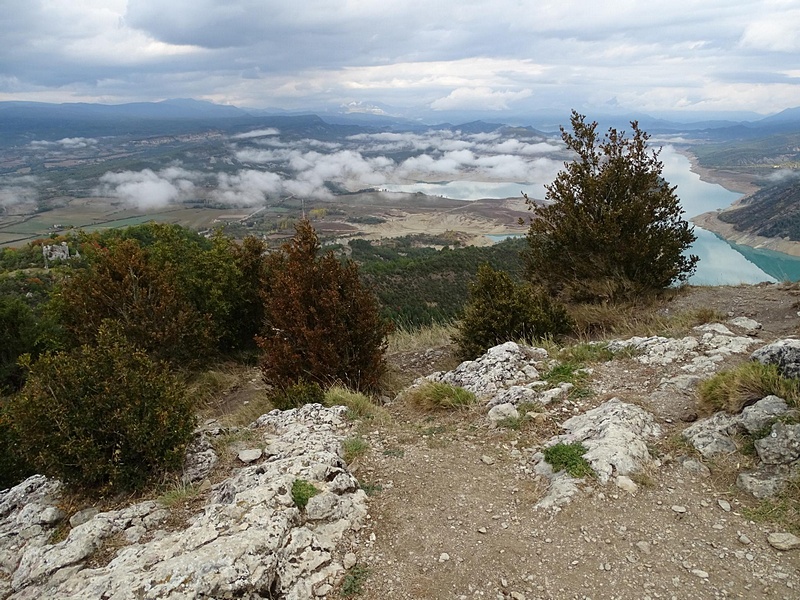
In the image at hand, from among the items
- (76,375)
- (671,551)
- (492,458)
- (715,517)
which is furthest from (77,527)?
(715,517)

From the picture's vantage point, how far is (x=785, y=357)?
15.0 ft

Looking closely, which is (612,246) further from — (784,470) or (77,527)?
(77,527)

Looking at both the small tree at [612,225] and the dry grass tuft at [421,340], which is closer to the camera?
the small tree at [612,225]

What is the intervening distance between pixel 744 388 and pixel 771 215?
87986 millimetres

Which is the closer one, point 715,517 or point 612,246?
point 715,517

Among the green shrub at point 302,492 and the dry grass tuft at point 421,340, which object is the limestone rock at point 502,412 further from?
the dry grass tuft at point 421,340

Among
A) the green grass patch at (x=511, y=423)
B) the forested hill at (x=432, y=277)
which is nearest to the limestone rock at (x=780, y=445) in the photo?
the green grass patch at (x=511, y=423)

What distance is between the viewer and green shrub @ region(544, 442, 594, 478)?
394cm

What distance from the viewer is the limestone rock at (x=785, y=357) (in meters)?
4.43

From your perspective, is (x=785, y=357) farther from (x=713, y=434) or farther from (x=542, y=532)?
(x=542, y=532)

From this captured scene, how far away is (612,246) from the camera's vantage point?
9.47 metres

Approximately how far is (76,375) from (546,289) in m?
8.49

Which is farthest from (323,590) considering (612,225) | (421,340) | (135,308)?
(612,225)

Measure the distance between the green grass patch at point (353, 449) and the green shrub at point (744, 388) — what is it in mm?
3207
